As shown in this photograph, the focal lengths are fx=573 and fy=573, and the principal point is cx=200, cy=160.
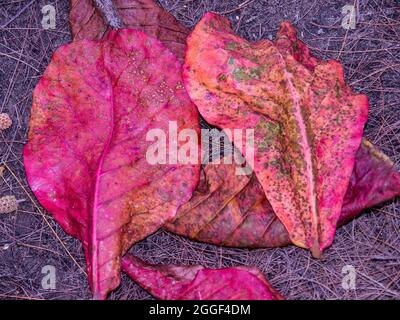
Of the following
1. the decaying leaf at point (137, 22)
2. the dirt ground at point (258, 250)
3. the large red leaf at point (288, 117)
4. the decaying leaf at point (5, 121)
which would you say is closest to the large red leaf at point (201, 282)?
the dirt ground at point (258, 250)

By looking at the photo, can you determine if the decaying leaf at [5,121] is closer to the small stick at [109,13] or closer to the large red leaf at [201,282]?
the small stick at [109,13]

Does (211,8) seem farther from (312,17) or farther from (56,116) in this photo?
(56,116)

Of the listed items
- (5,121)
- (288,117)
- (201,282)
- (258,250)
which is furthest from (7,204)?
(288,117)

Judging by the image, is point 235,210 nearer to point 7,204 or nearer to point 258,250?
point 258,250

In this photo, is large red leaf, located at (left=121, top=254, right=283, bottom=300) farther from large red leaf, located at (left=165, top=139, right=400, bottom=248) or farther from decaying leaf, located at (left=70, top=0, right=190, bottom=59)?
decaying leaf, located at (left=70, top=0, right=190, bottom=59)

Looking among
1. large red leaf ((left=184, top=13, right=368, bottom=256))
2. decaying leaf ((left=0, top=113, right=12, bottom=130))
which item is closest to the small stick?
large red leaf ((left=184, top=13, right=368, bottom=256))
